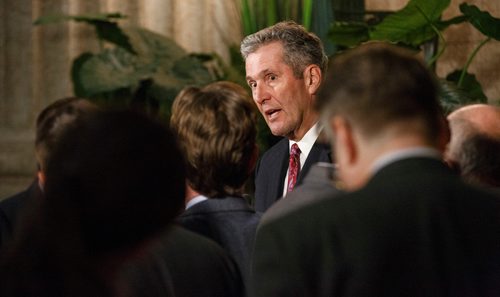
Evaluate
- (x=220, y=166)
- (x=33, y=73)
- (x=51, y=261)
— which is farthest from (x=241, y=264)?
(x=33, y=73)

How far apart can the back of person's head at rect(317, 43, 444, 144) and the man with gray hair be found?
170cm

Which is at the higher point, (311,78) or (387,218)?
(387,218)

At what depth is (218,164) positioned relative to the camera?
2547mm

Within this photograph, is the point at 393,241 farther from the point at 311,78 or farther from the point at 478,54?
the point at 478,54

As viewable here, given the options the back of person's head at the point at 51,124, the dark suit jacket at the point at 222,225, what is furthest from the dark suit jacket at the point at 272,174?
the back of person's head at the point at 51,124

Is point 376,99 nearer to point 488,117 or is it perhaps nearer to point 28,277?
point 28,277

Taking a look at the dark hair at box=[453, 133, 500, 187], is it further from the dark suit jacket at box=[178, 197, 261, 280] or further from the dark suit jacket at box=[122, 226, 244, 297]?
the dark suit jacket at box=[122, 226, 244, 297]

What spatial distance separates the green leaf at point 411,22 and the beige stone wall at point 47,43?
5.15ft

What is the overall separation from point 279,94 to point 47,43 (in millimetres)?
3868

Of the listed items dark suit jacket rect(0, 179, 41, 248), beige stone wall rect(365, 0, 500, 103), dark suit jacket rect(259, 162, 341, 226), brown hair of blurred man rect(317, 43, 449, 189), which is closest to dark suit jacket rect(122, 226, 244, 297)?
dark suit jacket rect(259, 162, 341, 226)

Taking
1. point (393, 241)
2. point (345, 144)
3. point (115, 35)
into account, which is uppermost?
point (345, 144)

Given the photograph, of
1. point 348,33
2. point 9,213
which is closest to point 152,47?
point 348,33

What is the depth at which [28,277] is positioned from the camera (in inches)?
50.0

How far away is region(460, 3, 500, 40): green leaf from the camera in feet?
18.4
